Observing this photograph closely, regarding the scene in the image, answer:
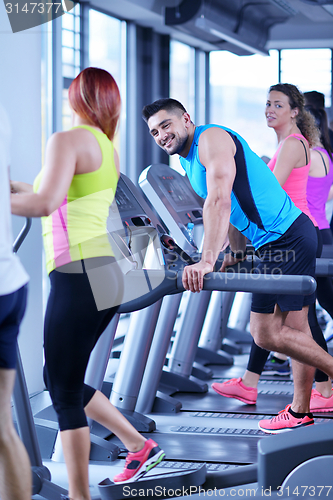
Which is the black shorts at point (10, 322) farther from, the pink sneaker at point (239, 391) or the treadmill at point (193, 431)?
the pink sneaker at point (239, 391)

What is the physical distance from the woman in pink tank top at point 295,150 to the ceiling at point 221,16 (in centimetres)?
197

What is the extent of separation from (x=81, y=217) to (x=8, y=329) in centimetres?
36

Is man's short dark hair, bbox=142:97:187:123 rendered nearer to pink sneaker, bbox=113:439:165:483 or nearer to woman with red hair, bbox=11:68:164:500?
woman with red hair, bbox=11:68:164:500

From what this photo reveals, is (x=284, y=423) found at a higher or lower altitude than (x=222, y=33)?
lower

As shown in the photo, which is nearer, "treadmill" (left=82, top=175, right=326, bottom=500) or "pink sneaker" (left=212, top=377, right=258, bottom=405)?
"treadmill" (left=82, top=175, right=326, bottom=500)

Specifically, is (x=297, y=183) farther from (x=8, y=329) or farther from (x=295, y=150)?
(x=8, y=329)

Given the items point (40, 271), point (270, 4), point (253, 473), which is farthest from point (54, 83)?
point (253, 473)

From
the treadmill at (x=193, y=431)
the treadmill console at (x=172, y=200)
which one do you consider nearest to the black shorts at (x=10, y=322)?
the treadmill at (x=193, y=431)

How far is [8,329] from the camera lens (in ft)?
4.61

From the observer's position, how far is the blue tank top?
83.3 inches

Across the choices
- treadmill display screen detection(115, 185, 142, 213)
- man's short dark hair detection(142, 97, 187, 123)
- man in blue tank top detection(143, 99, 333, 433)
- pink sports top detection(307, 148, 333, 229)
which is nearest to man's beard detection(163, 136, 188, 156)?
man in blue tank top detection(143, 99, 333, 433)

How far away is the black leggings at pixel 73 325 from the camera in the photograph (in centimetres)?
154

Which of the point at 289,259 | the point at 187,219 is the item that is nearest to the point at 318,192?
the point at 187,219

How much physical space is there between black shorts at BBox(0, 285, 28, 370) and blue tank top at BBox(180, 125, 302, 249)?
98cm
